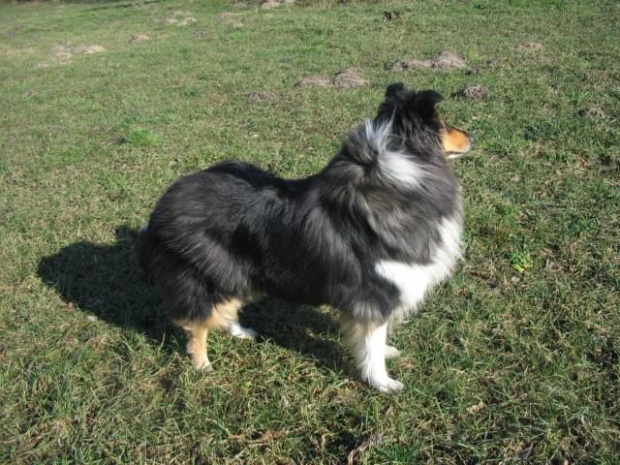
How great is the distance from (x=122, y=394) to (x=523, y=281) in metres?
2.88

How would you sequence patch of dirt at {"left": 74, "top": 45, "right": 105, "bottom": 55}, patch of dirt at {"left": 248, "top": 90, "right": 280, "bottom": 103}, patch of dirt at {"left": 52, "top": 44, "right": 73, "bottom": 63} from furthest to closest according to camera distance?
patch of dirt at {"left": 74, "top": 45, "right": 105, "bottom": 55}, patch of dirt at {"left": 52, "top": 44, "right": 73, "bottom": 63}, patch of dirt at {"left": 248, "top": 90, "right": 280, "bottom": 103}

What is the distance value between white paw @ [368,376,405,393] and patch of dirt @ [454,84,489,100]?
5.20 meters

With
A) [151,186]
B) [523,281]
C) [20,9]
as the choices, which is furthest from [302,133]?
[20,9]

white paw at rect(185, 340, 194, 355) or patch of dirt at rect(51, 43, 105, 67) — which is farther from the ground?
patch of dirt at rect(51, 43, 105, 67)

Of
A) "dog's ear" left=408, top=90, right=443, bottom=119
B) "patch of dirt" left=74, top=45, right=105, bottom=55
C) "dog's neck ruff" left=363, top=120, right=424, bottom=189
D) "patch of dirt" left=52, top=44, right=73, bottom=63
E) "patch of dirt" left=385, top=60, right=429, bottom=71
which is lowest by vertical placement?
"patch of dirt" left=52, top=44, right=73, bottom=63

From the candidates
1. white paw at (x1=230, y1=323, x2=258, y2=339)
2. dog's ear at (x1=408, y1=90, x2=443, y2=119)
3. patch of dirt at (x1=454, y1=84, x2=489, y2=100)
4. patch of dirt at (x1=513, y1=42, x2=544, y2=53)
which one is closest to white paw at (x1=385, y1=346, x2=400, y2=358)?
white paw at (x1=230, y1=323, x2=258, y2=339)

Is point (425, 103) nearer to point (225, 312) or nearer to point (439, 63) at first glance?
point (225, 312)

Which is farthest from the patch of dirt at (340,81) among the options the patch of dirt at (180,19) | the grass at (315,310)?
the patch of dirt at (180,19)

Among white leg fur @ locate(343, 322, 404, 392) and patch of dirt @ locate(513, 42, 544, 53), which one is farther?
patch of dirt @ locate(513, 42, 544, 53)

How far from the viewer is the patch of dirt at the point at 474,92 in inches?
271

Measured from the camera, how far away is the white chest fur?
2.49 metres

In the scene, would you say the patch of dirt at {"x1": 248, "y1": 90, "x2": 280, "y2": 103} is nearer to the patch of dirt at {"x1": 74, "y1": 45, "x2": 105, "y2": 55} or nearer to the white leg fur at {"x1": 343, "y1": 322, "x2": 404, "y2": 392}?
the white leg fur at {"x1": 343, "y1": 322, "x2": 404, "y2": 392}

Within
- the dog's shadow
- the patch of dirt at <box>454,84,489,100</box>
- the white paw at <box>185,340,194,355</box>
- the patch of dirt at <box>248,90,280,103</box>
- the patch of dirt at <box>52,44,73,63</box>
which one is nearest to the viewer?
the white paw at <box>185,340,194,355</box>

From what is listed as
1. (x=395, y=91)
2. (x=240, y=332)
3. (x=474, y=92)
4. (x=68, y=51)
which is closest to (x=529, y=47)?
(x=474, y=92)
